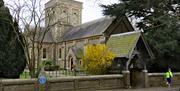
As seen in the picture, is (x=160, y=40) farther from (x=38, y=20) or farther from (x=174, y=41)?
(x=38, y=20)

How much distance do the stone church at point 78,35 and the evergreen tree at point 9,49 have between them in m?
7.87

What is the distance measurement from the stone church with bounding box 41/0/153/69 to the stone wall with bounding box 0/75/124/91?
11.3 ft

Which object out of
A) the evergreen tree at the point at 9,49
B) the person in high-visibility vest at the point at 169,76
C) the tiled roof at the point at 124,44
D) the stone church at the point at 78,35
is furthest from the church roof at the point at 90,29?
the evergreen tree at the point at 9,49

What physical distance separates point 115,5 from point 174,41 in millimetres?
8938

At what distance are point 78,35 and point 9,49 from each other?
132 feet

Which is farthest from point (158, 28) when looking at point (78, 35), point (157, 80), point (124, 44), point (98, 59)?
point (78, 35)

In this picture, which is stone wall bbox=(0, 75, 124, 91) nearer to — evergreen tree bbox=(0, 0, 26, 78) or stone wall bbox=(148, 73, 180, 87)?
evergreen tree bbox=(0, 0, 26, 78)

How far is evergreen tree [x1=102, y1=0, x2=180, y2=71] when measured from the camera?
3241 cm

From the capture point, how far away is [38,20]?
104 feet

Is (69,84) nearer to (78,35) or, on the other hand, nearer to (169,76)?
(169,76)

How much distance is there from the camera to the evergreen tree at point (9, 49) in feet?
76.0

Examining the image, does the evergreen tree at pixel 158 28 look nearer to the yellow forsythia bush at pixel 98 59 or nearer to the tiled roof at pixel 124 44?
the tiled roof at pixel 124 44

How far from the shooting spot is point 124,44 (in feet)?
99.2

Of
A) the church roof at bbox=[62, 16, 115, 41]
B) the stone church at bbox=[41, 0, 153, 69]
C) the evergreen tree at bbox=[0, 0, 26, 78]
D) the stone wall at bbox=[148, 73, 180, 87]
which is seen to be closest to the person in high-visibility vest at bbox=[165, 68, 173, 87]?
the stone wall at bbox=[148, 73, 180, 87]
